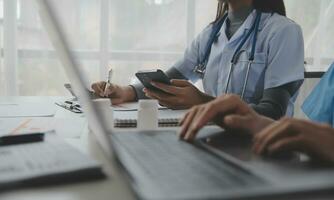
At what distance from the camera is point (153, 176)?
0.54 meters

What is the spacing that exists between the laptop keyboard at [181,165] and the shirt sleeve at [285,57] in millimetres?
701

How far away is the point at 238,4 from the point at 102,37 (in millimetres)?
1014

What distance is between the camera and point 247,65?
1496 millimetres

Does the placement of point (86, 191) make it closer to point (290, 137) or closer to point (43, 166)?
point (43, 166)

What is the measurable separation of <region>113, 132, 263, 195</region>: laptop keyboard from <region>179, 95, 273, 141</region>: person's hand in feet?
0.12

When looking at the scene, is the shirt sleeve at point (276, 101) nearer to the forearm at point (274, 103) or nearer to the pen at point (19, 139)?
the forearm at point (274, 103)

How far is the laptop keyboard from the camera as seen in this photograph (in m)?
0.52

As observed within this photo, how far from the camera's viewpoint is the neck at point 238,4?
166 cm

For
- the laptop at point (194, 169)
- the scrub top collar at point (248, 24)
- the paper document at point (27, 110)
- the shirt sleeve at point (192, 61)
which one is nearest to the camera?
the laptop at point (194, 169)

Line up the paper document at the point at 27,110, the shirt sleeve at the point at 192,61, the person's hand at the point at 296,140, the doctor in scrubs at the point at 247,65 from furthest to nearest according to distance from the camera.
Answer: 1. the shirt sleeve at the point at 192,61
2. the doctor in scrubs at the point at 247,65
3. the paper document at the point at 27,110
4. the person's hand at the point at 296,140

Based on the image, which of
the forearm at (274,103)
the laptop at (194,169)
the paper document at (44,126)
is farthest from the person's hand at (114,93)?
the laptop at (194,169)

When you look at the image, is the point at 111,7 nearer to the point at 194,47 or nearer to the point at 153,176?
the point at 194,47

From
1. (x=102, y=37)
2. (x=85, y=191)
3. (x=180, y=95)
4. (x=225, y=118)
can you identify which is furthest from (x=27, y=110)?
(x=102, y=37)

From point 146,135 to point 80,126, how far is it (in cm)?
23
